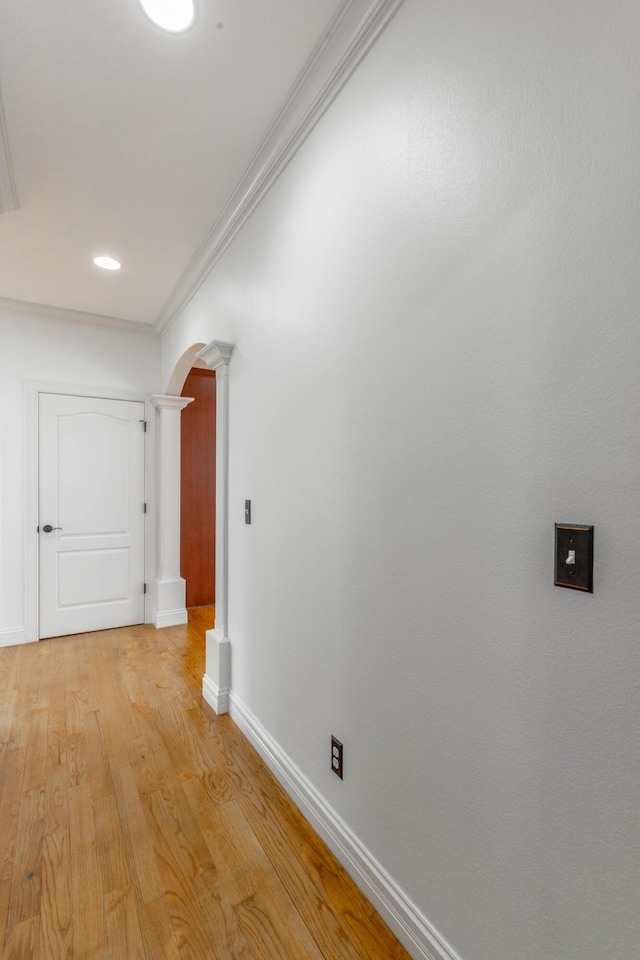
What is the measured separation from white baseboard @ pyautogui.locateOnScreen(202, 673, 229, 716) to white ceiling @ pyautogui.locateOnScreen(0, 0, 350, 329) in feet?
8.27

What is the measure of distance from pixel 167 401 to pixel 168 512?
989mm

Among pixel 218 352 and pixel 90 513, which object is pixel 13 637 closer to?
pixel 90 513

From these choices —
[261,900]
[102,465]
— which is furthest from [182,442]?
[261,900]

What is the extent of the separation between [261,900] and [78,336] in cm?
397

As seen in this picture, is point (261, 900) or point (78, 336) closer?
point (261, 900)

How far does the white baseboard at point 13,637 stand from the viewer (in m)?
3.55

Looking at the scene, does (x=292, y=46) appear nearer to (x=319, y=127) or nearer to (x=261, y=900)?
(x=319, y=127)

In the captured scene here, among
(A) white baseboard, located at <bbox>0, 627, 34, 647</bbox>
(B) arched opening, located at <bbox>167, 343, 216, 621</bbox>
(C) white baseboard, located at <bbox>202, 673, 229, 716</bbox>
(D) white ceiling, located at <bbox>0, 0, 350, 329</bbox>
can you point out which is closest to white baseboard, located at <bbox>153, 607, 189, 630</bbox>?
(B) arched opening, located at <bbox>167, 343, 216, 621</bbox>

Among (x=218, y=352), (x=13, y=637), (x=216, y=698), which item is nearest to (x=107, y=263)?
(x=218, y=352)

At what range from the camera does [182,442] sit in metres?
4.62

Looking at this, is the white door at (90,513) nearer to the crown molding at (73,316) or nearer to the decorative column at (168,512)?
the decorative column at (168,512)

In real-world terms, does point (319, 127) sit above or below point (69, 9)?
below

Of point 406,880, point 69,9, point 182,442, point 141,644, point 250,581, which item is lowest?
point 141,644

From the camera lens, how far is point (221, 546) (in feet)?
8.39
